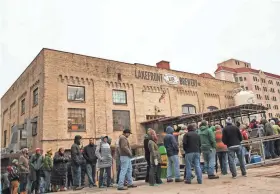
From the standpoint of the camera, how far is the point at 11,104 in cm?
2905

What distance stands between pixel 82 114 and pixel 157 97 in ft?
27.0

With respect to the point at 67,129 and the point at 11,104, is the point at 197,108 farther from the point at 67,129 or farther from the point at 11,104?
the point at 11,104

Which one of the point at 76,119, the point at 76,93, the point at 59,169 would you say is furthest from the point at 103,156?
the point at 76,93

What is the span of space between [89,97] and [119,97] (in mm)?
3024

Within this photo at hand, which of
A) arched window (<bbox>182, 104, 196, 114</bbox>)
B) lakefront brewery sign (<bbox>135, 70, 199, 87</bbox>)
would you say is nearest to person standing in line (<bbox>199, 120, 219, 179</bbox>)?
lakefront brewery sign (<bbox>135, 70, 199, 87</bbox>)

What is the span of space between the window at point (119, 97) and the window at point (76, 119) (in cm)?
330

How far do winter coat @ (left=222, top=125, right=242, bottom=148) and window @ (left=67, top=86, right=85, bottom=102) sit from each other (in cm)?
1529

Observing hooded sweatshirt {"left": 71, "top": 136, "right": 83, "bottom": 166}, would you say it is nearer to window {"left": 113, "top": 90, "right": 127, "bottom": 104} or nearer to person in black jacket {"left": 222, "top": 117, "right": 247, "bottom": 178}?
person in black jacket {"left": 222, "top": 117, "right": 247, "bottom": 178}

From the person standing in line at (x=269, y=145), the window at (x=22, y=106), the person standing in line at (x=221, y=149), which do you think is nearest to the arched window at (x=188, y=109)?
the window at (x=22, y=106)

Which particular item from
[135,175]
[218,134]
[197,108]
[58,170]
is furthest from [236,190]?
[197,108]

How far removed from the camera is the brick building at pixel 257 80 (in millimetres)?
63219

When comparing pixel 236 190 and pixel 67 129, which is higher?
pixel 67 129

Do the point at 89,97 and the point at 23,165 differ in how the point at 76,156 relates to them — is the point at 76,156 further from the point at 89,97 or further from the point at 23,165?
the point at 89,97

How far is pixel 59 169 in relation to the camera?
10.8 m
